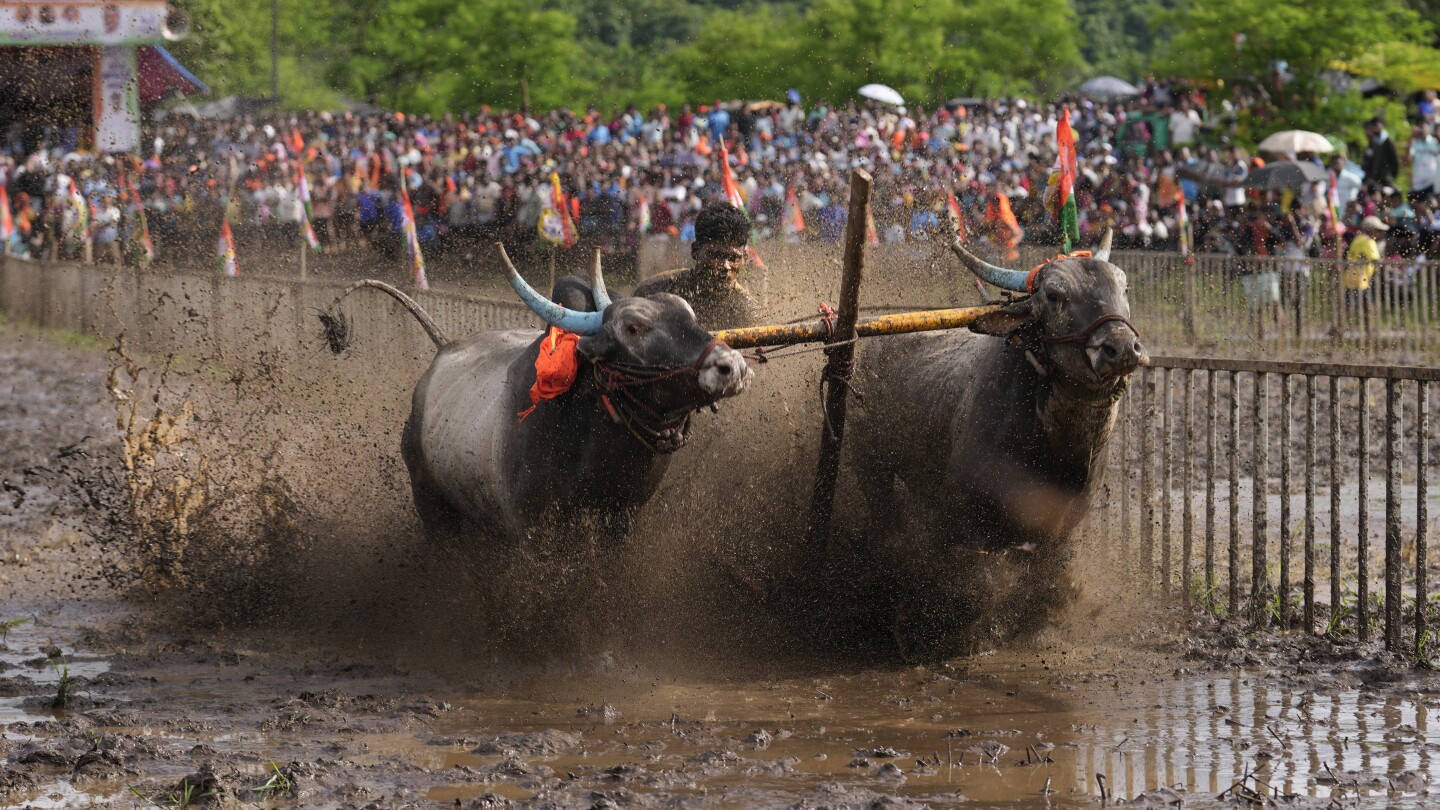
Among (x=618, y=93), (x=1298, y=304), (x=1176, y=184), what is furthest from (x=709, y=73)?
(x=1298, y=304)

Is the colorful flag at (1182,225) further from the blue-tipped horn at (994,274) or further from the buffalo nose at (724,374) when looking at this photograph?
the buffalo nose at (724,374)

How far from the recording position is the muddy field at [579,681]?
567 centimetres

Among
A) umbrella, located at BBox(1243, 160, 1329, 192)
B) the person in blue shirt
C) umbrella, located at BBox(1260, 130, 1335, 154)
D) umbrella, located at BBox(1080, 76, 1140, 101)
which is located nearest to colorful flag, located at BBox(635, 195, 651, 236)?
the person in blue shirt

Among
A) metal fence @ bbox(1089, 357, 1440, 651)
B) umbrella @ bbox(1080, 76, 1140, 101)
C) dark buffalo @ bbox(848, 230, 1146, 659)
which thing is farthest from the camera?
umbrella @ bbox(1080, 76, 1140, 101)

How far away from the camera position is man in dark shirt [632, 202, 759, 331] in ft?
28.2

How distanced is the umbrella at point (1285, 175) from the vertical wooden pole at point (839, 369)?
16.0 meters

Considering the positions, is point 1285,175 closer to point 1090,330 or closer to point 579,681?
point 1090,330

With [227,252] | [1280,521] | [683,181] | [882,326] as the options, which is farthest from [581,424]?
[683,181]

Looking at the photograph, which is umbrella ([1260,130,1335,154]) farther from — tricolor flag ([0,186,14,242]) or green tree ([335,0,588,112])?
green tree ([335,0,588,112])

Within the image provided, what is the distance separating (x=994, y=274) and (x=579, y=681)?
2.39 m

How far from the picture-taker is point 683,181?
25.1 metres

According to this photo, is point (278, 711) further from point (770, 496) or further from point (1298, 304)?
point (1298, 304)

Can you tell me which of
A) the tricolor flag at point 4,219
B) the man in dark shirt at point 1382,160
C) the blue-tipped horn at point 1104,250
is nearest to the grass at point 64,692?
the blue-tipped horn at point 1104,250

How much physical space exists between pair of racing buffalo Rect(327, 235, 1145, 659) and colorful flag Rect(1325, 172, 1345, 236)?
1473 cm
